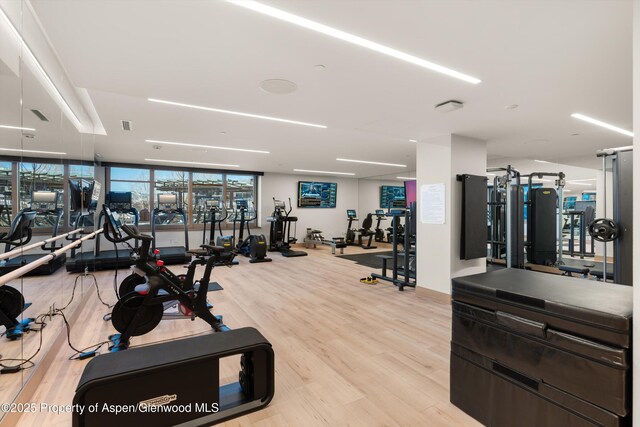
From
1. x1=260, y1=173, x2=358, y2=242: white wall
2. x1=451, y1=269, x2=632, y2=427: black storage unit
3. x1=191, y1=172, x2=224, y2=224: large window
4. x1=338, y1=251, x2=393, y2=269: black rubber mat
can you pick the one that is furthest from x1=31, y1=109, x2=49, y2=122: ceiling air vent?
x1=260, y1=173, x2=358, y2=242: white wall

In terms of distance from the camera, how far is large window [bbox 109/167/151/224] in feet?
26.9

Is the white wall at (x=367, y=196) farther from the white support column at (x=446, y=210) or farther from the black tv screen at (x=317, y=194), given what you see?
the white support column at (x=446, y=210)

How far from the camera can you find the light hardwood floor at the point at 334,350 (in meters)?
1.93

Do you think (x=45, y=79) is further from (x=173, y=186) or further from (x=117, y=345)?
(x=173, y=186)

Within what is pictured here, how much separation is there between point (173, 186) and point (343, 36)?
830 cm

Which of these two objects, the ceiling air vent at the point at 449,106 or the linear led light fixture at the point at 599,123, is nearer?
the ceiling air vent at the point at 449,106

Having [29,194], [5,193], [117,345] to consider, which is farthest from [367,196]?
[5,193]

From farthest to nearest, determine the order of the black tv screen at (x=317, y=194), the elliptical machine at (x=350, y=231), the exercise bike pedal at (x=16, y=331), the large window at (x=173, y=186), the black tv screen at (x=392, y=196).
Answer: the black tv screen at (x=392, y=196), the elliptical machine at (x=350, y=231), the black tv screen at (x=317, y=194), the large window at (x=173, y=186), the exercise bike pedal at (x=16, y=331)

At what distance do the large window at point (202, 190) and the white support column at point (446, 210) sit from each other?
677 centimetres

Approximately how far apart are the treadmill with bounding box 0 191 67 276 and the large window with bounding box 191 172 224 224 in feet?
20.4

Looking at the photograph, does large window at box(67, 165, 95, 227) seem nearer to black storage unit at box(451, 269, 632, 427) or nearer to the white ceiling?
the white ceiling

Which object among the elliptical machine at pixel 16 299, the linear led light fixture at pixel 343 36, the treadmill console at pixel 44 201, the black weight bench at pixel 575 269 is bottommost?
the black weight bench at pixel 575 269

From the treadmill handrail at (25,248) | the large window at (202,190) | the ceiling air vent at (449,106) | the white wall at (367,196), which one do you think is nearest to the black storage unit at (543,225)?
the ceiling air vent at (449,106)

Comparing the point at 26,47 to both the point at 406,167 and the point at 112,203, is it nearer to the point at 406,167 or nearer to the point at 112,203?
the point at 112,203
